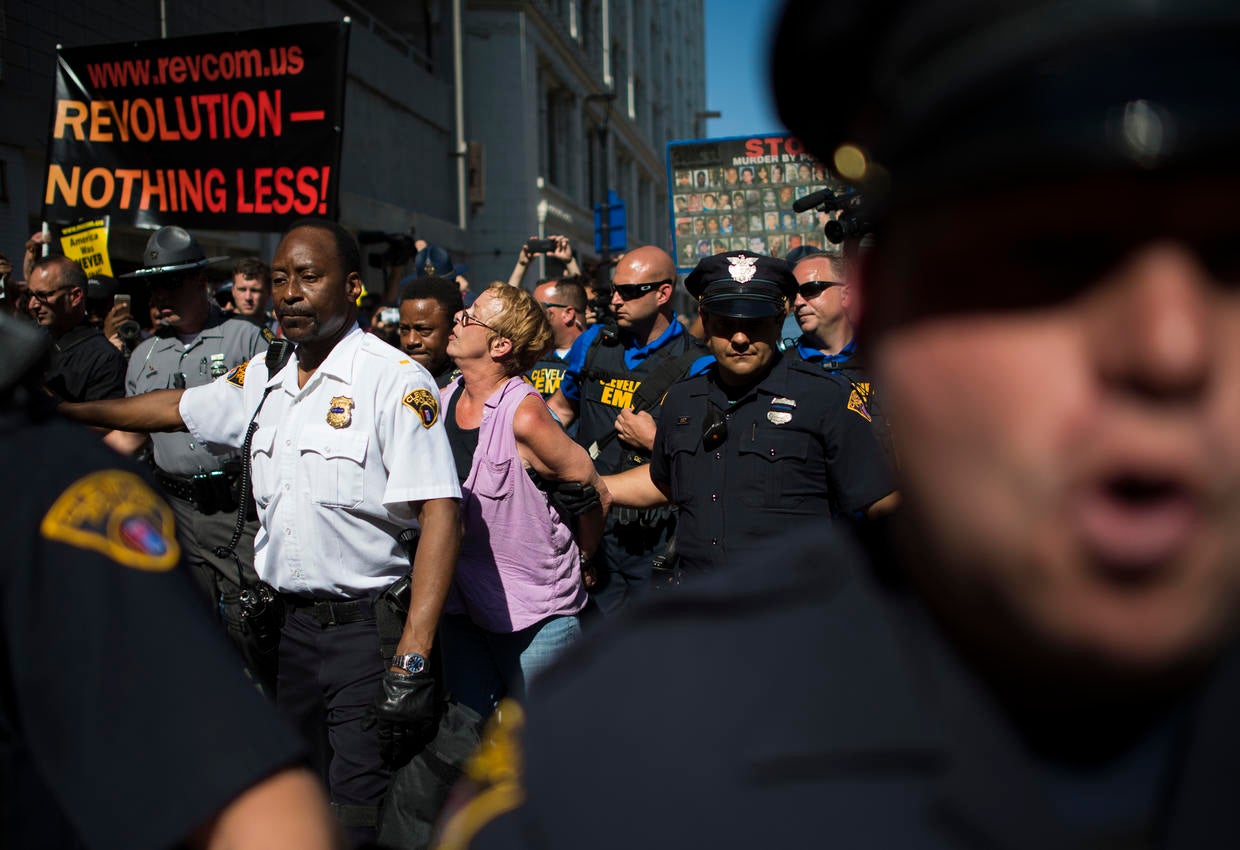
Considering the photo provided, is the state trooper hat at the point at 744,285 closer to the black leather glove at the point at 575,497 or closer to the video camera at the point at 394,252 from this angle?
the black leather glove at the point at 575,497

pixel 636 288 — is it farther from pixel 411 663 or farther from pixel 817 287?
pixel 411 663

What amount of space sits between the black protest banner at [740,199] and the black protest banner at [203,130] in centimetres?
394

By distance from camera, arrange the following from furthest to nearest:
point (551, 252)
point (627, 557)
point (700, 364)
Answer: point (551, 252) < point (627, 557) < point (700, 364)

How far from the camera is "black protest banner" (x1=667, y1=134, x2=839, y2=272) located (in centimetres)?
933

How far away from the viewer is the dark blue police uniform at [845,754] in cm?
65

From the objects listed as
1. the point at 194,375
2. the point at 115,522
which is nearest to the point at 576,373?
the point at 194,375

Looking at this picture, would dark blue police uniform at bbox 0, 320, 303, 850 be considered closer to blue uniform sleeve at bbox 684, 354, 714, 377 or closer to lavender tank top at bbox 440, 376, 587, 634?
lavender tank top at bbox 440, 376, 587, 634

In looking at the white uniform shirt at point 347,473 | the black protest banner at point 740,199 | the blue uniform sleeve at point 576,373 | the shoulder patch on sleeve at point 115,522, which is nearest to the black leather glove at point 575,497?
the white uniform shirt at point 347,473

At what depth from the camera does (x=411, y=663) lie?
130 inches

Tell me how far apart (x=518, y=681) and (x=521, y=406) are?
1.16 metres

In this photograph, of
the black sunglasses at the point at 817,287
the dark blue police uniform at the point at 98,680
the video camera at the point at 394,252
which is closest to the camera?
the dark blue police uniform at the point at 98,680

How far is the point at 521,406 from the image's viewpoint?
430cm

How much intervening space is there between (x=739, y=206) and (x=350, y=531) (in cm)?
675

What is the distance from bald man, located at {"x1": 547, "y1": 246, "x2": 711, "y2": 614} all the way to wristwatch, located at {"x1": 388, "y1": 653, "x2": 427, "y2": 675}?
1737 mm
